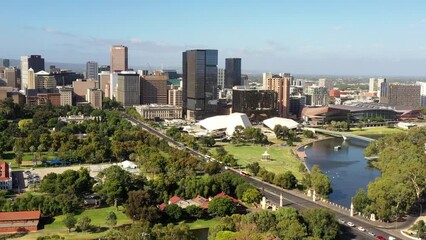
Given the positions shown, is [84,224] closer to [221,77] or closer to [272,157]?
[272,157]

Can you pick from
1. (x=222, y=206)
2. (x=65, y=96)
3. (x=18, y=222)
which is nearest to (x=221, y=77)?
(x=65, y=96)

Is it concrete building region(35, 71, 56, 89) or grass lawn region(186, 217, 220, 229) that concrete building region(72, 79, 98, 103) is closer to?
concrete building region(35, 71, 56, 89)

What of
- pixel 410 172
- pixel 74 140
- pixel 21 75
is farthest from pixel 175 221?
pixel 21 75

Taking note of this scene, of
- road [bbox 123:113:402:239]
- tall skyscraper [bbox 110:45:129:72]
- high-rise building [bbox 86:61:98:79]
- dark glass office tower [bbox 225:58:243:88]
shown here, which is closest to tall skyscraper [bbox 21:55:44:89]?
high-rise building [bbox 86:61:98:79]

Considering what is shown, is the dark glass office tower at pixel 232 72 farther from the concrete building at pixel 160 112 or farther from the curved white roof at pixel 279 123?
the curved white roof at pixel 279 123

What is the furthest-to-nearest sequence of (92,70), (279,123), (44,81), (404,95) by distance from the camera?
(92,70) < (44,81) < (404,95) < (279,123)

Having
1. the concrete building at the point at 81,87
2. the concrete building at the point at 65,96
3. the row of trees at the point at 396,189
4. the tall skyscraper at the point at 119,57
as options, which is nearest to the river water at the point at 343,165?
the row of trees at the point at 396,189
